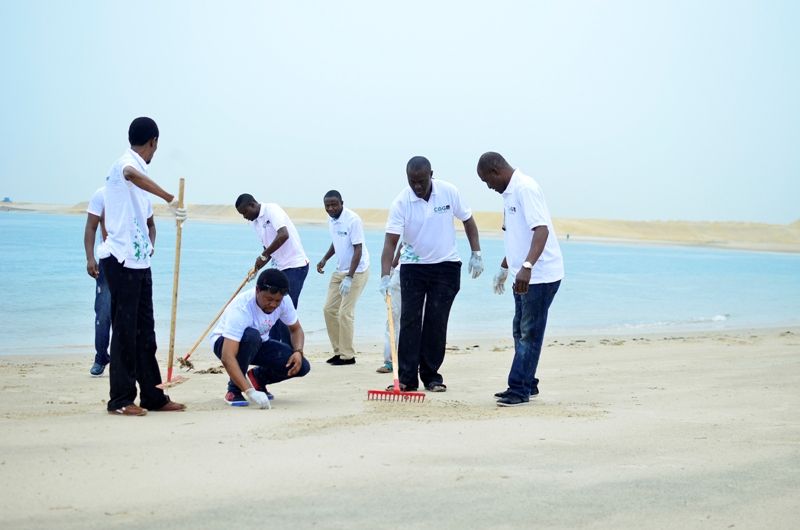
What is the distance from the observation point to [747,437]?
16.8ft

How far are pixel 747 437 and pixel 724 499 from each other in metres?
1.30

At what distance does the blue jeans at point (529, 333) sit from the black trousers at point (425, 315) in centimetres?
81

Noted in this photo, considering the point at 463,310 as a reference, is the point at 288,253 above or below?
above

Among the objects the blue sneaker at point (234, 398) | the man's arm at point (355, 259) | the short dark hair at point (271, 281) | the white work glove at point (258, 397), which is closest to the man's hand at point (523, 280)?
the short dark hair at point (271, 281)

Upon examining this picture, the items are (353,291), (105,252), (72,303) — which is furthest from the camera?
(72,303)

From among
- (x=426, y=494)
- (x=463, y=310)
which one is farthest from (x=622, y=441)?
(x=463, y=310)

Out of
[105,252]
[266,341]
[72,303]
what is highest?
[105,252]

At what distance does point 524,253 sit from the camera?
637cm

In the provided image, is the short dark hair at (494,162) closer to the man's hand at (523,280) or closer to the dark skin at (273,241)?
the man's hand at (523,280)

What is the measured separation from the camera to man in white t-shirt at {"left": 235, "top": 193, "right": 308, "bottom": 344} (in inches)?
328

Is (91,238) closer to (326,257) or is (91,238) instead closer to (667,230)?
(326,257)

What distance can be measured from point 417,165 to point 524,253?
108 cm

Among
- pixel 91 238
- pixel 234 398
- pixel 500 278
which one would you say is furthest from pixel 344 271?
pixel 234 398

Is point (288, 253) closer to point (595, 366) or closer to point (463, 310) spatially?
point (595, 366)
